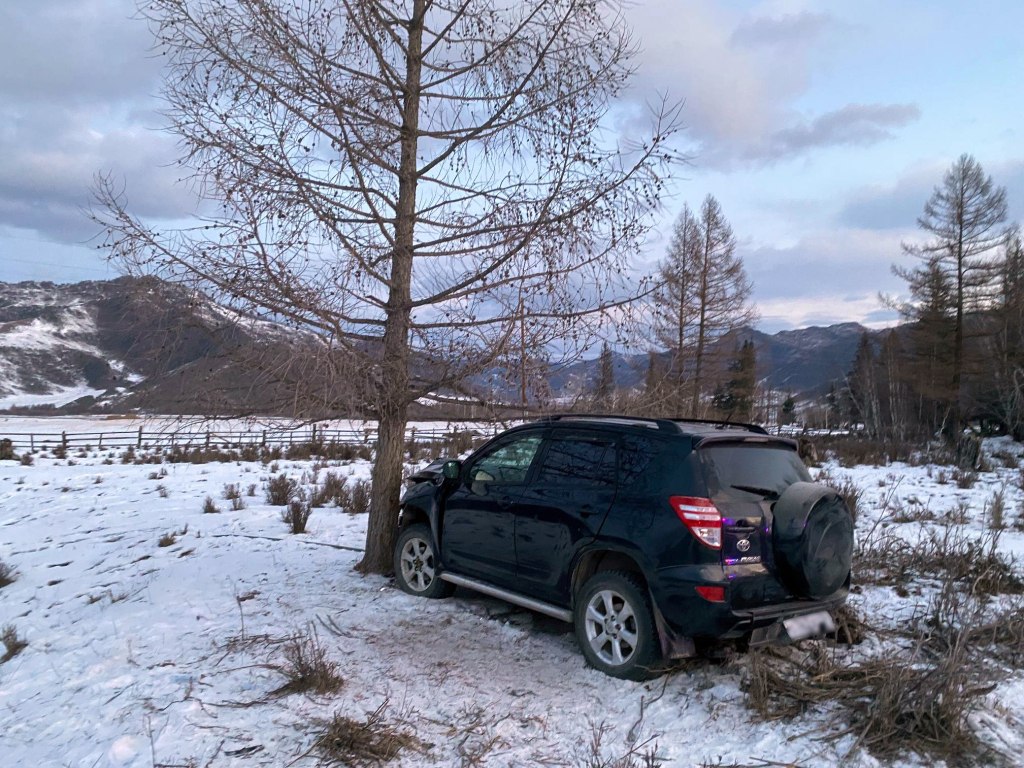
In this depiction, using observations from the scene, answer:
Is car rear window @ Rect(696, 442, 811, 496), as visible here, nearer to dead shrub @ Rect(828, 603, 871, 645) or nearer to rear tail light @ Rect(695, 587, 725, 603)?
rear tail light @ Rect(695, 587, 725, 603)

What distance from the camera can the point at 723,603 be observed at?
4.04 metres

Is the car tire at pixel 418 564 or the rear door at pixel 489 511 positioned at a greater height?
the rear door at pixel 489 511

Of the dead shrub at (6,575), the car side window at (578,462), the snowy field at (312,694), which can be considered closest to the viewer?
the snowy field at (312,694)

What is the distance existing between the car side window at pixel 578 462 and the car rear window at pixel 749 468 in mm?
691

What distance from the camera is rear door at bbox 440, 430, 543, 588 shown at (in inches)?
216

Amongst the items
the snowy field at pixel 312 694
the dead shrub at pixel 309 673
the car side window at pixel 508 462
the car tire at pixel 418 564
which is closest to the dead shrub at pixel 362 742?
the snowy field at pixel 312 694

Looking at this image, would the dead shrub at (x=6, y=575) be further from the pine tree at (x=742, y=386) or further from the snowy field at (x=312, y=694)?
the pine tree at (x=742, y=386)

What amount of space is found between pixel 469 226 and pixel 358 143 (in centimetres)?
132

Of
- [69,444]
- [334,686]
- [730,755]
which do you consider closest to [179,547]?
[334,686]

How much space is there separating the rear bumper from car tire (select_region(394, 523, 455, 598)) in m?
2.56

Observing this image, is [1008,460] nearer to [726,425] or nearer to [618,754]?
[726,425]

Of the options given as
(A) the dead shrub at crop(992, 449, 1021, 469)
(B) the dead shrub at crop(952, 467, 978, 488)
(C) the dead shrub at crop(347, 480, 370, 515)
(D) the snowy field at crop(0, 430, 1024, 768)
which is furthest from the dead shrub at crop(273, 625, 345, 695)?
(A) the dead shrub at crop(992, 449, 1021, 469)

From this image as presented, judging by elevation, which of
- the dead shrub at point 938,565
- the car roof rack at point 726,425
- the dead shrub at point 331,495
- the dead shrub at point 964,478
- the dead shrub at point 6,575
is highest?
the car roof rack at point 726,425

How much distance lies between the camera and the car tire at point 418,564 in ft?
20.5
